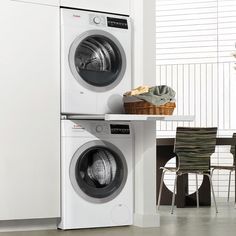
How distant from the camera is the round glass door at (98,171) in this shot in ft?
15.1

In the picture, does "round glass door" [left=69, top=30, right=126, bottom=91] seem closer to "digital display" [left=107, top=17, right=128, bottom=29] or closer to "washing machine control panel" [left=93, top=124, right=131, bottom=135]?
"digital display" [left=107, top=17, right=128, bottom=29]

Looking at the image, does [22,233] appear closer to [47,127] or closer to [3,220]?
[3,220]

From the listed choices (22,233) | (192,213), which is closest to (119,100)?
(22,233)

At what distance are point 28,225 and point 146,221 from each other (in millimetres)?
897

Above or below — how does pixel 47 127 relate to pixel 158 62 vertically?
below

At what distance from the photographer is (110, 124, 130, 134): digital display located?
476cm

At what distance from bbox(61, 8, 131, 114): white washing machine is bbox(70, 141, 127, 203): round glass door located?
0.97 ft

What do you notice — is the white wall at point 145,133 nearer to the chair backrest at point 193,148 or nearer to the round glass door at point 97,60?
A: the round glass door at point 97,60

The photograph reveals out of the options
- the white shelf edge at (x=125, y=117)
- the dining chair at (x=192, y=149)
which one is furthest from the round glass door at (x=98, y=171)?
the dining chair at (x=192, y=149)

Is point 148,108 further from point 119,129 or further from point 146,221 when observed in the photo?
point 146,221

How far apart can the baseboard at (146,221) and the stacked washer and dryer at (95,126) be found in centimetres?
5

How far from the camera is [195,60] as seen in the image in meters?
8.27

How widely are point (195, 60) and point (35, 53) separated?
13.5 feet

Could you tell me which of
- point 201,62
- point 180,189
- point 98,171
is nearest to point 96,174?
point 98,171
